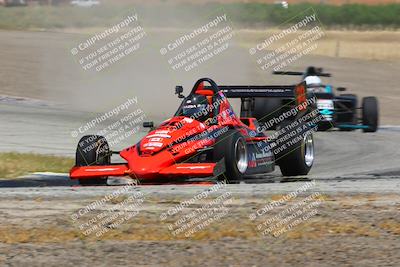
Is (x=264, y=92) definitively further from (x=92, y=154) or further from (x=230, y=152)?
(x=92, y=154)

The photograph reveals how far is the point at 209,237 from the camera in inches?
364

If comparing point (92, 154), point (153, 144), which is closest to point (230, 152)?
point (153, 144)

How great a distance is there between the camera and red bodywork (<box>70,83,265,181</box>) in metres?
13.5

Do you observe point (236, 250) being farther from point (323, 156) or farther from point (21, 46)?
point (21, 46)

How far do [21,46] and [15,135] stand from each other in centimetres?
2419

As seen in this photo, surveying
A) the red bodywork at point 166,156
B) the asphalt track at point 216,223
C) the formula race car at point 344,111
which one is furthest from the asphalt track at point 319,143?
the red bodywork at point 166,156

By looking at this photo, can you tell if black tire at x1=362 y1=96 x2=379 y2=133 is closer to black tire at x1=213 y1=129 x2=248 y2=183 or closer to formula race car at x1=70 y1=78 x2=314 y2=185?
formula race car at x1=70 y1=78 x2=314 y2=185

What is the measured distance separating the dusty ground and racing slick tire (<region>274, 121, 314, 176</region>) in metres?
3.80

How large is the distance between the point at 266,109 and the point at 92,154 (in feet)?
20.2

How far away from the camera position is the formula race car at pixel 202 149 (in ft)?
44.5

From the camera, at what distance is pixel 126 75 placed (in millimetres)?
37000

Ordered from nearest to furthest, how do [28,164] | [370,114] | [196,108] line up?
1. [196,108]
2. [28,164]
3. [370,114]

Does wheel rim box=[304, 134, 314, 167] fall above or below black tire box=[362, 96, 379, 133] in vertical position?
above

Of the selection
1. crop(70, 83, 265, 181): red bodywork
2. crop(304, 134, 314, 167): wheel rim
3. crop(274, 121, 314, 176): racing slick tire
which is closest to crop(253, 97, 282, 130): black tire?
crop(304, 134, 314, 167): wheel rim
